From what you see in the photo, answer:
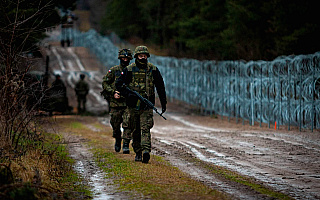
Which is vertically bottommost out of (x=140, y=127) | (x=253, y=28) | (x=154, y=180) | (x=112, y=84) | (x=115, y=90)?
(x=154, y=180)

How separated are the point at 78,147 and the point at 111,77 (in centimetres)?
211

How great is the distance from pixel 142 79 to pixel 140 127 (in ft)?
2.88

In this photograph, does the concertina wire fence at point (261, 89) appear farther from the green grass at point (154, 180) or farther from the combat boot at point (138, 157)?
the combat boot at point (138, 157)

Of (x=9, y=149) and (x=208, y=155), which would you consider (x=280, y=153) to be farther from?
(x=9, y=149)

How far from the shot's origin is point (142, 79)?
9.81 m

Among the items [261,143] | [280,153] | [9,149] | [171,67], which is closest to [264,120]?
[261,143]

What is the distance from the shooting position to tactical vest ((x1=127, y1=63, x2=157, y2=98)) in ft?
32.1

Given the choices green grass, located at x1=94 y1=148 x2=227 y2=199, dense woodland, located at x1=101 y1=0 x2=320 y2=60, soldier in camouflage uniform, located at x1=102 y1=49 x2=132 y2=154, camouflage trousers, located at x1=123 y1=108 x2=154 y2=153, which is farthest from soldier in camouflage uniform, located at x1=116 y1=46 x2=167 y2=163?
dense woodland, located at x1=101 y1=0 x2=320 y2=60

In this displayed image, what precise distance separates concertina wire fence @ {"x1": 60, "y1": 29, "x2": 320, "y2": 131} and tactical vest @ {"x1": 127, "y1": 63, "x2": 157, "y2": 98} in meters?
7.26

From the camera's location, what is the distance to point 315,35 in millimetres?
25719

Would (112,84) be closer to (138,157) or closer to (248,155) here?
(138,157)

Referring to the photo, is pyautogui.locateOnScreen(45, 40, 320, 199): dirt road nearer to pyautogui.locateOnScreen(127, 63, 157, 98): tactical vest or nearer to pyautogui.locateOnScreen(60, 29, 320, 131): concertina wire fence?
→ pyautogui.locateOnScreen(60, 29, 320, 131): concertina wire fence

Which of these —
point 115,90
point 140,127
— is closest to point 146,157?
point 140,127

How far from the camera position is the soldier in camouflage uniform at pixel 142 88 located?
9.67 m
